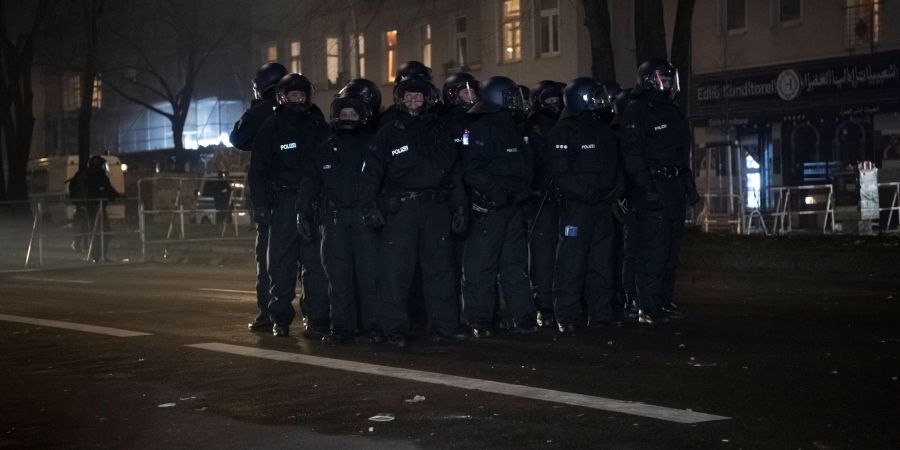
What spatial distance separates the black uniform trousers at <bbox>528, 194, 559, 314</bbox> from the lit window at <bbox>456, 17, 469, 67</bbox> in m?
27.5

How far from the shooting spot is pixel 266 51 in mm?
48312

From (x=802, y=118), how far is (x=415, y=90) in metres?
23.8

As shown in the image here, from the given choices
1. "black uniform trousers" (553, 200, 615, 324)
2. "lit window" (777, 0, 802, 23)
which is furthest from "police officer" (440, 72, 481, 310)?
"lit window" (777, 0, 802, 23)

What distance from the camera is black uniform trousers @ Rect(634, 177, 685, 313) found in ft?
36.5

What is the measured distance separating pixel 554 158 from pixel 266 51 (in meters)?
38.6

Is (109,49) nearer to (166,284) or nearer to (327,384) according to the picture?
(166,284)

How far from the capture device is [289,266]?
11227mm

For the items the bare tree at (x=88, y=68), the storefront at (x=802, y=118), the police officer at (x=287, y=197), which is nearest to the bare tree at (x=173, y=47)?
the bare tree at (x=88, y=68)

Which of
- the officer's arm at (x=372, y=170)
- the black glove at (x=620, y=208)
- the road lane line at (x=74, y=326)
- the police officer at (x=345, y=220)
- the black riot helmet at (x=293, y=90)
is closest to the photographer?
the officer's arm at (x=372, y=170)

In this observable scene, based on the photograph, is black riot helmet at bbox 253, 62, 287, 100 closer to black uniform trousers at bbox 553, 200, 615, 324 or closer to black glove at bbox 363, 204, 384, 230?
black glove at bbox 363, 204, 384, 230

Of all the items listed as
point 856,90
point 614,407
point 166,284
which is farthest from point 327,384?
point 856,90

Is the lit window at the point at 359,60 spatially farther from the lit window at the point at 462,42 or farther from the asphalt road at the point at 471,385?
the asphalt road at the point at 471,385

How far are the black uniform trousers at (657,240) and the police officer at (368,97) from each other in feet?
7.70

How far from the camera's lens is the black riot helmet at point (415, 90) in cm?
1011
